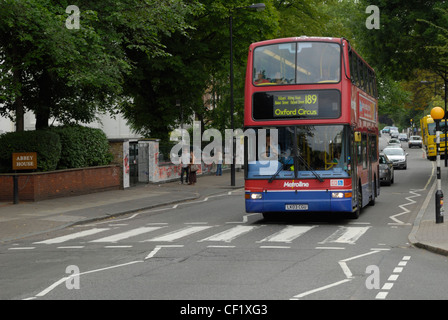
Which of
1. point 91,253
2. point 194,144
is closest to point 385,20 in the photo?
point 194,144

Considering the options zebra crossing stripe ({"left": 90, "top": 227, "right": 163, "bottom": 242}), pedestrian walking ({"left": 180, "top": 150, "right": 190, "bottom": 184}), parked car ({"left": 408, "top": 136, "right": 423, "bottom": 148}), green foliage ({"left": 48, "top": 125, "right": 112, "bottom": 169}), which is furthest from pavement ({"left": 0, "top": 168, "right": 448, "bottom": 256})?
parked car ({"left": 408, "top": 136, "right": 423, "bottom": 148})

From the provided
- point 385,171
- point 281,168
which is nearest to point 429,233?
point 281,168

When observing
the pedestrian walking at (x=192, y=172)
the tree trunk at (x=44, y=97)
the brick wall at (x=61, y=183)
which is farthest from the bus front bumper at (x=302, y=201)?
the pedestrian walking at (x=192, y=172)

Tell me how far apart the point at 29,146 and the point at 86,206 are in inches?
143

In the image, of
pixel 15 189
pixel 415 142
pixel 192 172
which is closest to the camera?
pixel 15 189

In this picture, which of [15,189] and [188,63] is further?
[188,63]

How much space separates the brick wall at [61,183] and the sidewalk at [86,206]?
15.5 inches

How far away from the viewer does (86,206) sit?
23.5 meters

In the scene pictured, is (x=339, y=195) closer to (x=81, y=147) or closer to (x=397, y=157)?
(x=81, y=147)

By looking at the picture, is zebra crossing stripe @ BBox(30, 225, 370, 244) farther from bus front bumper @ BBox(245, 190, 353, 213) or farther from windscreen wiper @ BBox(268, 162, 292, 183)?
windscreen wiper @ BBox(268, 162, 292, 183)

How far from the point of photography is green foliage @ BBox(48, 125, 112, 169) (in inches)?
1078

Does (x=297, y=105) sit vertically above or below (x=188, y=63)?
below

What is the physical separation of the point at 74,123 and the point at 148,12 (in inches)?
290

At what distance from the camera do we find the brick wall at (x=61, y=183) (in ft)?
80.5
